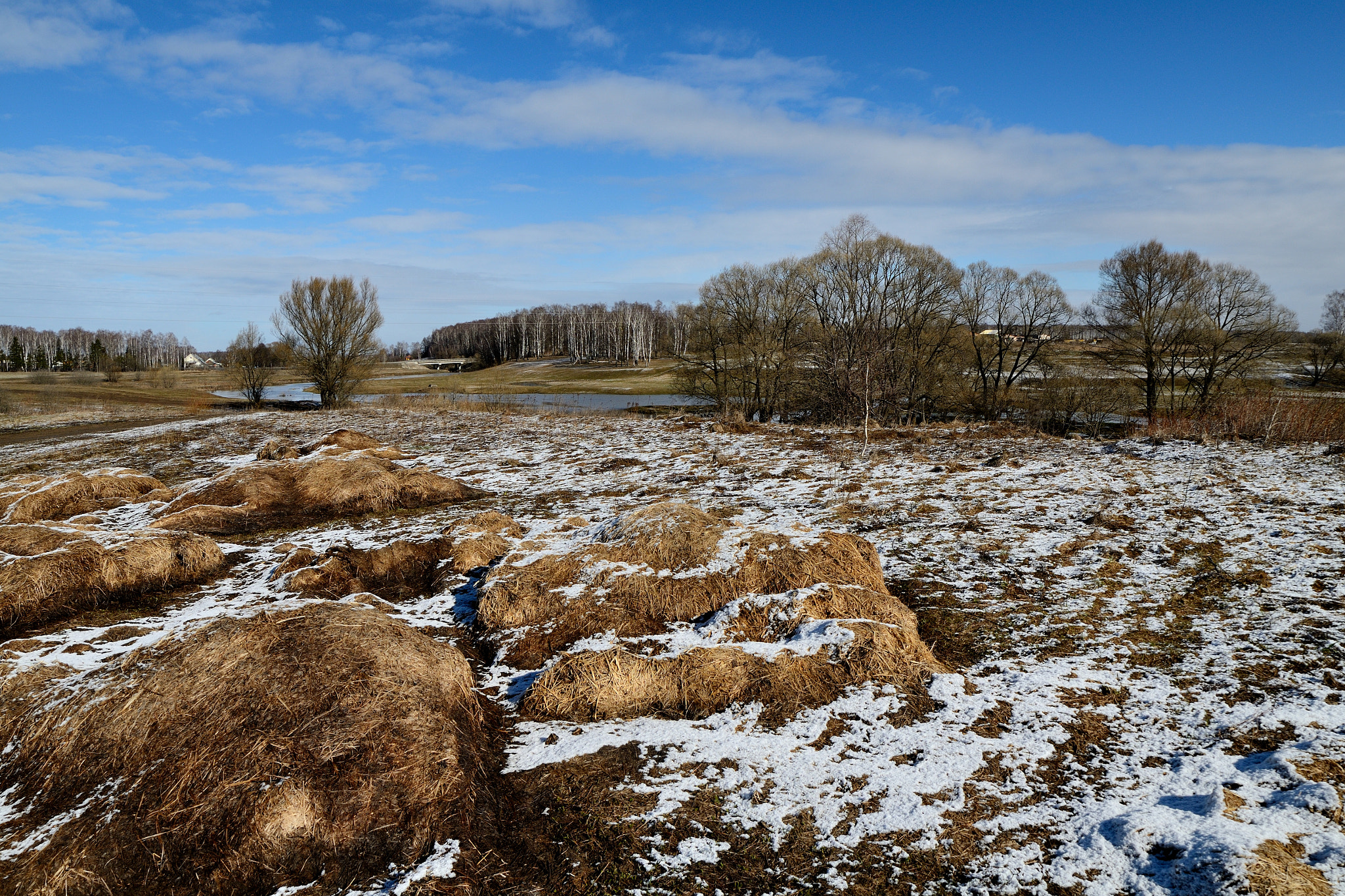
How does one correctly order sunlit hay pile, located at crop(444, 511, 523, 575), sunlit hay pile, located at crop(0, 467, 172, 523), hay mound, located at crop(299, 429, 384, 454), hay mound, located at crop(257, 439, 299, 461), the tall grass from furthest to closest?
1. hay mound, located at crop(299, 429, 384, 454)
2. hay mound, located at crop(257, 439, 299, 461)
3. the tall grass
4. sunlit hay pile, located at crop(0, 467, 172, 523)
5. sunlit hay pile, located at crop(444, 511, 523, 575)

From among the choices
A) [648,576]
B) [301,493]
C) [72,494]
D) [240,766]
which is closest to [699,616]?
[648,576]

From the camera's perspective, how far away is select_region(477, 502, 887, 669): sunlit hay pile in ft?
18.1

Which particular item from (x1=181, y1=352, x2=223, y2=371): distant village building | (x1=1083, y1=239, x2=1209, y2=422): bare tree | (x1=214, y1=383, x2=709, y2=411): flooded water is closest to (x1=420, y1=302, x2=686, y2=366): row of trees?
(x1=214, y1=383, x2=709, y2=411): flooded water

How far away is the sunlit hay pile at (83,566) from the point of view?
6035mm

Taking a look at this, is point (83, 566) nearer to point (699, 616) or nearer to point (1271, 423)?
point (699, 616)

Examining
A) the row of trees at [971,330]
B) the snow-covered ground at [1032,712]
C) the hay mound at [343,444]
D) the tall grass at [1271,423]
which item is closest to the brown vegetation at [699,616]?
the snow-covered ground at [1032,712]

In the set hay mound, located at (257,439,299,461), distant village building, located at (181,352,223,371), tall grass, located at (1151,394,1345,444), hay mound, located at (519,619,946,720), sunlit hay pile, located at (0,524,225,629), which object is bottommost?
hay mound, located at (519,619,946,720)

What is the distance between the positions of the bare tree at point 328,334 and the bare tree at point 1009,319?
35.2 meters

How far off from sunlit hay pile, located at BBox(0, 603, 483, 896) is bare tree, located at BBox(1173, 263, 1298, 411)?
34.3 m

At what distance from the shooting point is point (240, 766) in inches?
135

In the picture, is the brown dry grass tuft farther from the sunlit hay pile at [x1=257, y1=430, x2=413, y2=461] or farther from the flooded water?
the flooded water

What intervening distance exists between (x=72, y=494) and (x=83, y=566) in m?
5.03

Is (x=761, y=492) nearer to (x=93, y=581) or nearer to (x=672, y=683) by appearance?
(x=672, y=683)

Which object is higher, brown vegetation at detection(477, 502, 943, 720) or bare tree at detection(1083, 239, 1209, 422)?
bare tree at detection(1083, 239, 1209, 422)
